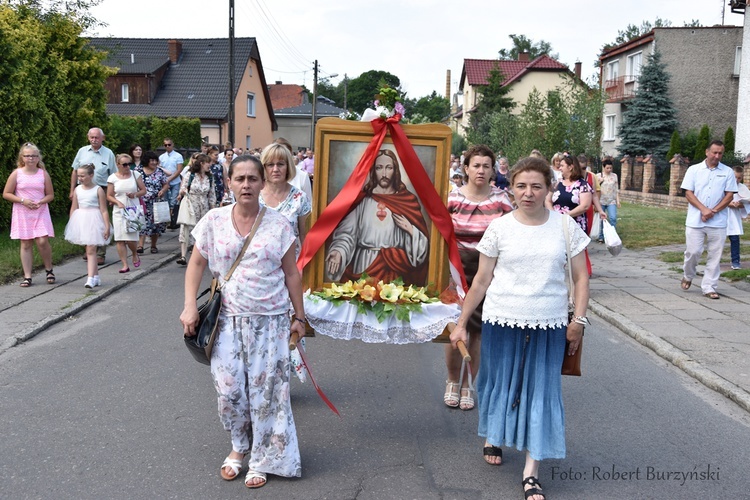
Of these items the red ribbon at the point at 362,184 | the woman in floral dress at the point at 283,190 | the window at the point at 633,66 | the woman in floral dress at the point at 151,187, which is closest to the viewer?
the red ribbon at the point at 362,184

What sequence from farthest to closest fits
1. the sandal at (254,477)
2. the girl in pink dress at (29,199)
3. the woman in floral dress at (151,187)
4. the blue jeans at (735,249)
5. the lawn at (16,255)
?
the woman in floral dress at (151,187) → the blue jeans at (735,249) → the lawn at (16,255) → the girl in pink dress at (29,199) → the sandal at (254,477)

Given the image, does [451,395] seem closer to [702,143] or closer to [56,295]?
[56,295]

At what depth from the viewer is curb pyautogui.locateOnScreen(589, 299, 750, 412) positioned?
6.29m

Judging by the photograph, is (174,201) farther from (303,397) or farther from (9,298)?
(303,397)

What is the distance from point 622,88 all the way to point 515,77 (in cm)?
1677

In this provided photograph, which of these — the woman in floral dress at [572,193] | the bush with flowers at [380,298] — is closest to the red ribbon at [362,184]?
the bush with flowers at [380,298]

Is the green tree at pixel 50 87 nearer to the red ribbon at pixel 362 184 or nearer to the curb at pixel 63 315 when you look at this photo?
the curb at pixel 63 315

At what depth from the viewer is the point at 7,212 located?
15039 mm

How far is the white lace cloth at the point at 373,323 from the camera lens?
5016 millimetres

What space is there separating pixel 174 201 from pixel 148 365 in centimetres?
1100

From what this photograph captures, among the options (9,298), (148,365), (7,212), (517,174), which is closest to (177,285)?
(9,298)

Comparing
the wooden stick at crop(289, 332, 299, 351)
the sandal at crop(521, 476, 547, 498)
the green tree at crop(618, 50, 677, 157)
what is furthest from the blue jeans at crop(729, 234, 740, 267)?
the green tree at crop(618, 50, 677, 157)

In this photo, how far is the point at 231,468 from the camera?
4.55 meters

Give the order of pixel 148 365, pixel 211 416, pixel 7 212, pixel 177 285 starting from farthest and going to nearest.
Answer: pixel 7 212 < pixel 177 285 < pixel 148 365 < pixel 211 416
